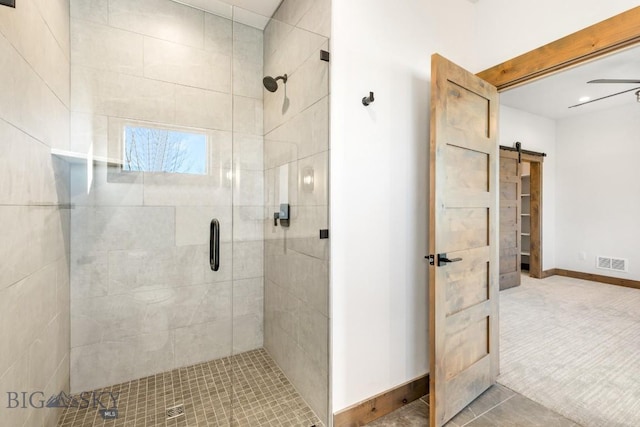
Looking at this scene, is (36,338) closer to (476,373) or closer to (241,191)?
(241,191)

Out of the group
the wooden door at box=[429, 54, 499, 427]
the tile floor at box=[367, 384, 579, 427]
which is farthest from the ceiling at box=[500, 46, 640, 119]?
the tile floor at box=[367, 384, 579, 427]

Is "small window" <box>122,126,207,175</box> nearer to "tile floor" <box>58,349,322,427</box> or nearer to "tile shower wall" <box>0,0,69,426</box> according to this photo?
"tile shower wall" <box>0,0,69,426</box>

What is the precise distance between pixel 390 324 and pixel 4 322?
5.82 ft

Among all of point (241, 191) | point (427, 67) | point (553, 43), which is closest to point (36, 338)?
point (241, 191)

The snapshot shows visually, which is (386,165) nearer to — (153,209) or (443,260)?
(443,260)

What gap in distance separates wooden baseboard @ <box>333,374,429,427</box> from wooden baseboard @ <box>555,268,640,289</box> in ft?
15.8

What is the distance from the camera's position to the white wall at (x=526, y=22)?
156 centimetres

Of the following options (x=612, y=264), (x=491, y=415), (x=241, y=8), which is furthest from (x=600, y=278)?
(x=241, y=8)

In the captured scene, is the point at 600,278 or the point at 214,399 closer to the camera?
the point at 214,399

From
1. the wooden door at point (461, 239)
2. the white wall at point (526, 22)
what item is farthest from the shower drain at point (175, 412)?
the white wall at point (526, 22)

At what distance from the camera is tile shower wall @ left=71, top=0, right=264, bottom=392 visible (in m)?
1.79

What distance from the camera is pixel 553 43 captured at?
5.58 ft

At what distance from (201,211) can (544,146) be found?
19.2 feet

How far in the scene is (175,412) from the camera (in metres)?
1.71
